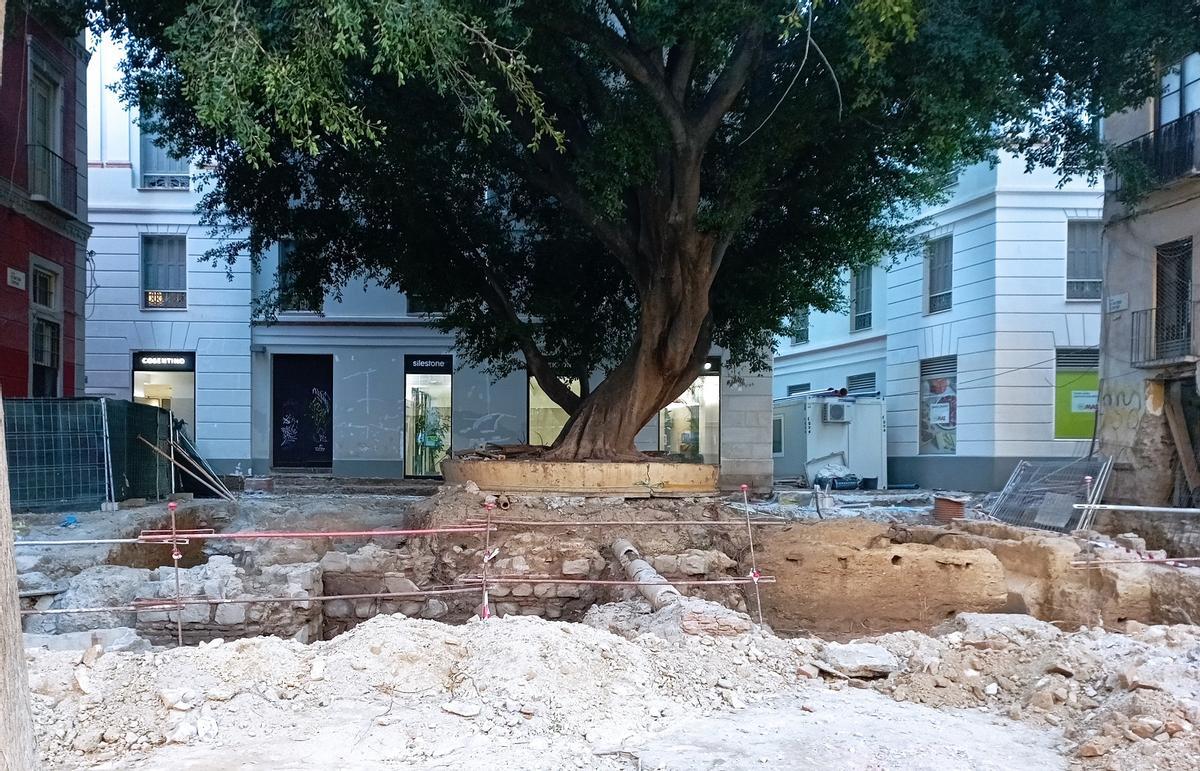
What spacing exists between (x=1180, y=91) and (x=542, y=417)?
575 inches

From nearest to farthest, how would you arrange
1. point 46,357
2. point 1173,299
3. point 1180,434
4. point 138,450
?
1. point 138,450
2. point 1180,434
3. point 1173,299
4. point 46,357

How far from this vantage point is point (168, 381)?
853 inches

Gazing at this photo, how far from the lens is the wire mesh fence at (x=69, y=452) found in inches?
472

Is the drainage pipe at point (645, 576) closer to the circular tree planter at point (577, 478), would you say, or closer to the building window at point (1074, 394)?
the circular tree planter at point (577, 478)

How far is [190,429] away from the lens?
21.4 meters

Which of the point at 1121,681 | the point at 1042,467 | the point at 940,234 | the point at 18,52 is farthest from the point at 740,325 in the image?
the point at 18,52

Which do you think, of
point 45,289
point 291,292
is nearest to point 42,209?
point 45,289

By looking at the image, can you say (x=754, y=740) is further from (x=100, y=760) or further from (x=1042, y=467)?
(x=1042, y=467)

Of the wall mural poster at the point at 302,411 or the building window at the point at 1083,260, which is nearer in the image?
the building window at the point at 1083,260

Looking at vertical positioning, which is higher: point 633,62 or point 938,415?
point 633,62

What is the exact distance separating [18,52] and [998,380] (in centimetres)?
2106

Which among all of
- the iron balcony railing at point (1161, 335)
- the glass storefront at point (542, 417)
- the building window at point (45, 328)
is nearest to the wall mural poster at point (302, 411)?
the glass storefront at point (542, 417)

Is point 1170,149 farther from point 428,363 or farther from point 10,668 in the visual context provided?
point 10,668

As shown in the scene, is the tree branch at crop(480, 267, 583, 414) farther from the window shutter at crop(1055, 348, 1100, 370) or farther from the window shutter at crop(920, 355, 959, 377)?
the window shutter at crop(1055, 348, 1100, 370)
